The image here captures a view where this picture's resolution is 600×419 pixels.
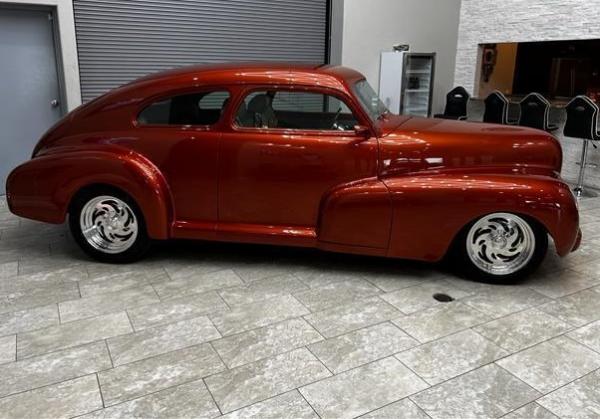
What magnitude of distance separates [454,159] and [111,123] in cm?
270

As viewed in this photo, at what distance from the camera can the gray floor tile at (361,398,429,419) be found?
2355 mm

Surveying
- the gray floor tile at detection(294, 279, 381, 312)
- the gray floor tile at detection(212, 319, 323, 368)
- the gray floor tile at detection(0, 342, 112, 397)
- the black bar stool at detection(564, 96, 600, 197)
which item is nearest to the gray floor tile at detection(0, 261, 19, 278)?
the gray floor tile at detection(0, 342, 112, 397)

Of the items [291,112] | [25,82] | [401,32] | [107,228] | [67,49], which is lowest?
[107,228]

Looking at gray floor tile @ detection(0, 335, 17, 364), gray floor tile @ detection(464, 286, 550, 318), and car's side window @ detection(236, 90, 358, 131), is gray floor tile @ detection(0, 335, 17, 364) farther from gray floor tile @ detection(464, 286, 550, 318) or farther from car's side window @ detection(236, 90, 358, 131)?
gray floor tile @ detection(464, 286, 550, 318)

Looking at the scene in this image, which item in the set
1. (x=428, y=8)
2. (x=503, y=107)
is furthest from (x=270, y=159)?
(x=428, y=8)

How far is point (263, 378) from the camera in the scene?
8.63 ft

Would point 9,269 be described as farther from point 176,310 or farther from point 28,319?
point 176,310

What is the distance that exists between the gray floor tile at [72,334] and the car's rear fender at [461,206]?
6.49ft

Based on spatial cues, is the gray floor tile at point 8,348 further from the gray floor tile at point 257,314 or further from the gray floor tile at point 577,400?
the gray floor tile at point 577,400

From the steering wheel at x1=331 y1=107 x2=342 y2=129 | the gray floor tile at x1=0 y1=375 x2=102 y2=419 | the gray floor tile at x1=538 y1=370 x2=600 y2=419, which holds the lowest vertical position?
the gray floor tile at x1=0 y1=375 x2=102 y2=419

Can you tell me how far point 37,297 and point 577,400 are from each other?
3.36 m

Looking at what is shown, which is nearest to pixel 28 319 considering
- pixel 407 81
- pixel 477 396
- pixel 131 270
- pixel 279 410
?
pixel 131 270

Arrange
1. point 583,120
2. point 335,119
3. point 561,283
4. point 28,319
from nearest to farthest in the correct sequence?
point 28,319 < point 561,283 < point 335,119 < point 583,120

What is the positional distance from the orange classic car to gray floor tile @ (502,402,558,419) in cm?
145
